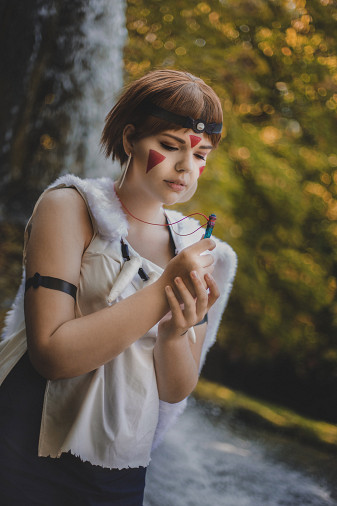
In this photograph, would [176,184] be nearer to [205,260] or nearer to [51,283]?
[205,260]

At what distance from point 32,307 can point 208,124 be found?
0.49m

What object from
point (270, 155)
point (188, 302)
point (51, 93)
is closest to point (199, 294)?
point (188, 302)

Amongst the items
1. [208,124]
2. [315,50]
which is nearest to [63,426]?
[208,124]

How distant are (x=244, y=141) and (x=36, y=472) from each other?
347 centimetres

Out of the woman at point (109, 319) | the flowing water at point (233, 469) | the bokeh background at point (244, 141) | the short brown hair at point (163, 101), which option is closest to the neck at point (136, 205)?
the woman at point (109, 319)

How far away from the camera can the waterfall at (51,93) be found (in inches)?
151

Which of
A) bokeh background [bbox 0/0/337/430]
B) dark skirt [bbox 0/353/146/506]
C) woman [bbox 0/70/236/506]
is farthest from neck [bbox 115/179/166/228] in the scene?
bokeh background [bbox 0/0/337/430]

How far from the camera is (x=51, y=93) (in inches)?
153

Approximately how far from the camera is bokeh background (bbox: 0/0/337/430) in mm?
3816

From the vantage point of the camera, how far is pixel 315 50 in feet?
13.2

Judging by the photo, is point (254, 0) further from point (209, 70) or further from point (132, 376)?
point (132, 376)

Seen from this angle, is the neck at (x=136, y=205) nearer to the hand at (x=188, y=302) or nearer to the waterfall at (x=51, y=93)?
the hand at (x=188, y=302)

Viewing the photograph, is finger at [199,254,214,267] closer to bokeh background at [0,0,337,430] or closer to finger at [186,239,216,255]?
finger at [186,239,216,255]

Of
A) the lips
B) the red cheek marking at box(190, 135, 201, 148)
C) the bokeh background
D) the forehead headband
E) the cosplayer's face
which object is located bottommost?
the bokeh background
